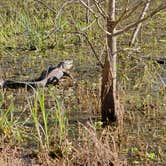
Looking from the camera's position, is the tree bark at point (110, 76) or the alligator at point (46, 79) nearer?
the tree bark at point (110, 76)

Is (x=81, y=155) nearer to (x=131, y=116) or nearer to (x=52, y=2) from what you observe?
(x=131, y=116)

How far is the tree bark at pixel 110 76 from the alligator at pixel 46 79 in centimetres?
131

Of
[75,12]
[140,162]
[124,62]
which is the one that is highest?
[75,12]

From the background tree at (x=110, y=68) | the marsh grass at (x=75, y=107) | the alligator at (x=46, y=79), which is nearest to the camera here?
the marsh grass at (x=75, y=107)

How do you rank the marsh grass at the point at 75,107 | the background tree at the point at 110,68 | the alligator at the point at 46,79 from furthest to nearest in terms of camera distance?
the alligator at the point at 46,79 → the background tree at the point at 110,68 → the marsh grass at the point at 75,107

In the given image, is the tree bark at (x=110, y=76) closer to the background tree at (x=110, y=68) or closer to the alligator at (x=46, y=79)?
the background tree at (x=110, y=68)

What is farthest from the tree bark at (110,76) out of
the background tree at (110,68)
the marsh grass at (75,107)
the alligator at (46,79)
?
the alligator at (46,79)

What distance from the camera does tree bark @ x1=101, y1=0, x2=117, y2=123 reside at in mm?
4516

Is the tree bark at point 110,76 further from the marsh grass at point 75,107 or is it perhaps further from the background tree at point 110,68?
the marsh grass at point 75,107

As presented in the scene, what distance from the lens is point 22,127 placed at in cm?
475

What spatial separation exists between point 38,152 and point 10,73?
9.17 feet

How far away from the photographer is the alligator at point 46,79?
6.04m

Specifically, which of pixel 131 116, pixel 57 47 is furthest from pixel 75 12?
pixel 131 116

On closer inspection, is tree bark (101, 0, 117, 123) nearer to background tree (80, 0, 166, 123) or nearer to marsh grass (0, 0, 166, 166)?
background tree (80, 0, 166, 123)
